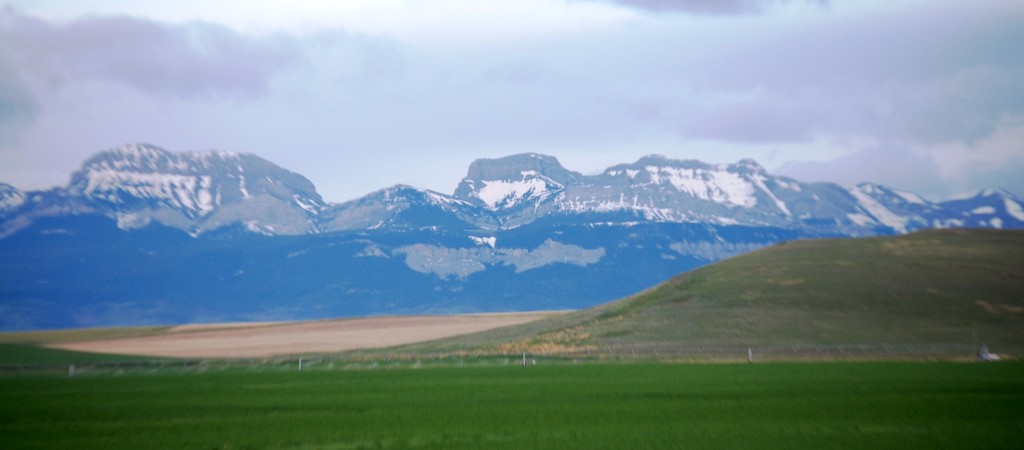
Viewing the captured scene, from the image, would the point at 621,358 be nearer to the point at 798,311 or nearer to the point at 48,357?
the point at 798,311

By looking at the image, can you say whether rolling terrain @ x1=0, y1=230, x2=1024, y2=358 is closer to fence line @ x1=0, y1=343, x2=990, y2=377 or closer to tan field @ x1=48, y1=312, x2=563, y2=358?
tan field @ x1=48, y1=312, x2=563, y2=358

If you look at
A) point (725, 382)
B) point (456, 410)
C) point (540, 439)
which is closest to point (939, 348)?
point (725, 382)

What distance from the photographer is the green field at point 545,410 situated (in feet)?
93.4

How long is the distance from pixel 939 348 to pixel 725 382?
108ft

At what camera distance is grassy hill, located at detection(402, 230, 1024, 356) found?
8344cm

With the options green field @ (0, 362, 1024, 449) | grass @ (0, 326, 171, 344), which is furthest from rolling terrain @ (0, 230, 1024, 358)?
green field @ (0, 362, 1024, 449)

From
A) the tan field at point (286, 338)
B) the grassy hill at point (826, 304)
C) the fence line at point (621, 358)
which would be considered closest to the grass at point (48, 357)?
the tan field at point (286, 338)

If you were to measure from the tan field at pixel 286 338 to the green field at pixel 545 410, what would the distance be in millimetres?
53734

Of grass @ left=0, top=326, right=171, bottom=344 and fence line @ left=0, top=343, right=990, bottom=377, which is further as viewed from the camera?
grass @ left=0, top=326, right=171, bottom=344

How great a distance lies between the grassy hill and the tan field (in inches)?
540

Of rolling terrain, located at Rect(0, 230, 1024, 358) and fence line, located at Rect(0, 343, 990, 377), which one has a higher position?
rolling terrain, located at Rect(0, 230, 1024, 358)

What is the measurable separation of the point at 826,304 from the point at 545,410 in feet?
215

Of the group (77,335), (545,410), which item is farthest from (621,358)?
(77,335)

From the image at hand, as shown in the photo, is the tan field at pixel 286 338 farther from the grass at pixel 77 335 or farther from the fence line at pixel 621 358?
the fence line at pixel 621 358
